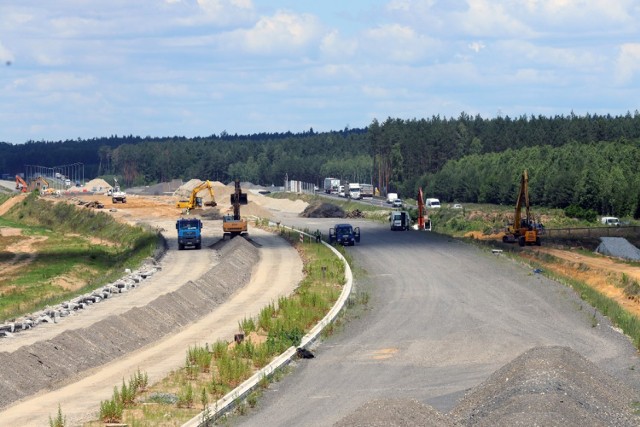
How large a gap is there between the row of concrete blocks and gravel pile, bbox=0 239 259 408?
4398 mm

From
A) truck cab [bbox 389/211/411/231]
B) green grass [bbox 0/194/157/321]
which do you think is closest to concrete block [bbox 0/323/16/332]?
green grass [bbox 0/194/157/321]

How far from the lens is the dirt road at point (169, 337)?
30984 mm

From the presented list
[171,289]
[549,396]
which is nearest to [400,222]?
[171,289]

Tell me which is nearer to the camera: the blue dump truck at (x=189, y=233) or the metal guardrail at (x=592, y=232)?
the blue dump truck at (x=189, y=233)

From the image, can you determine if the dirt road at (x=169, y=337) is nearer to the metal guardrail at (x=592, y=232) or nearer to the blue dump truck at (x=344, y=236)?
the blue dump truck at (x=344, y=236)

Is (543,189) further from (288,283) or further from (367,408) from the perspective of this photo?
(367,408)

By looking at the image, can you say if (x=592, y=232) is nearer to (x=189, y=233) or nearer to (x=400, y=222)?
(x=400, y=222)

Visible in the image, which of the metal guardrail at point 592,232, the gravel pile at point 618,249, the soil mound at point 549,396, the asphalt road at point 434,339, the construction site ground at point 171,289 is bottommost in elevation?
the gravel pile at point 618,249

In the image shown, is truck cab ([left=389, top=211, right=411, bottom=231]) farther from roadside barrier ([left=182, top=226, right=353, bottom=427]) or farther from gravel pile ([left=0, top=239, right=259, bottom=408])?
roadside barrier ([left=182, top=226, right=353, bottom=427])

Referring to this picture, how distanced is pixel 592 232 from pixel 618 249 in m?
11.4

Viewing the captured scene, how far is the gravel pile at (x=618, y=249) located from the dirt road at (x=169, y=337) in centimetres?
2546

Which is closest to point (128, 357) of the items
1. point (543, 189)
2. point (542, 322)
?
point (542, 322)

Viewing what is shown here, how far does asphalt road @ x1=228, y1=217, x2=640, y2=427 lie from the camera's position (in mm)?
31047

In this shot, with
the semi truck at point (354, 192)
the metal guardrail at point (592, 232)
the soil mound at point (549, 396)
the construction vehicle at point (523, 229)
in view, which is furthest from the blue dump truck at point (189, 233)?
the semi truck at point (354, 192)
